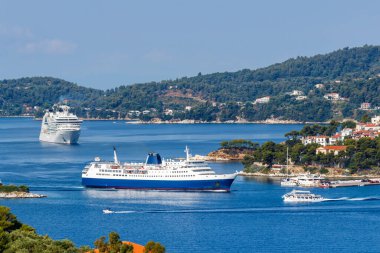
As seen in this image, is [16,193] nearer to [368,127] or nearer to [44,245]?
[44,245]

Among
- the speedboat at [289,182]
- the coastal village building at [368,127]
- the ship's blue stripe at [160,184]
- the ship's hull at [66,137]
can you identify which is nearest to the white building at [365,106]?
the ship's hull at [66,137]

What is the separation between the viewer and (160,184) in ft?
186

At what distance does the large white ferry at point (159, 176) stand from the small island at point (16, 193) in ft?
16.4

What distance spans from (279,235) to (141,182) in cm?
1694

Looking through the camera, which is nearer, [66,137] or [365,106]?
[66,137]

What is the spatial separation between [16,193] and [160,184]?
24.4 ft

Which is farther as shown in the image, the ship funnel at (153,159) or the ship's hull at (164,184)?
the ship funnel at (153,159)

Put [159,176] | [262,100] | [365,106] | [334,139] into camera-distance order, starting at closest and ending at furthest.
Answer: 1. [159,176]
2. [334,139]
3. [365,106]
4. [262,100]

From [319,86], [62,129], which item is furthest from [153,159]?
[319,86]

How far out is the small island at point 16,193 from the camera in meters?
52.7

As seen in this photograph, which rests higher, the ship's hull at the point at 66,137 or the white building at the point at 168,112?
the white building at the point at 168,112

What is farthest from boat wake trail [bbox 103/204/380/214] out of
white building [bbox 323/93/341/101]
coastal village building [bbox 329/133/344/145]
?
white building [bbox 323/93/341/101]

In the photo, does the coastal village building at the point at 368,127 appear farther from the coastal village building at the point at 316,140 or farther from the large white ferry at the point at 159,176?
the large white ferry at the point at 159,176

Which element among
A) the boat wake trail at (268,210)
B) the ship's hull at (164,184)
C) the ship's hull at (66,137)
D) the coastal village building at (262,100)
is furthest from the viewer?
the coastal village building at (262,100)
